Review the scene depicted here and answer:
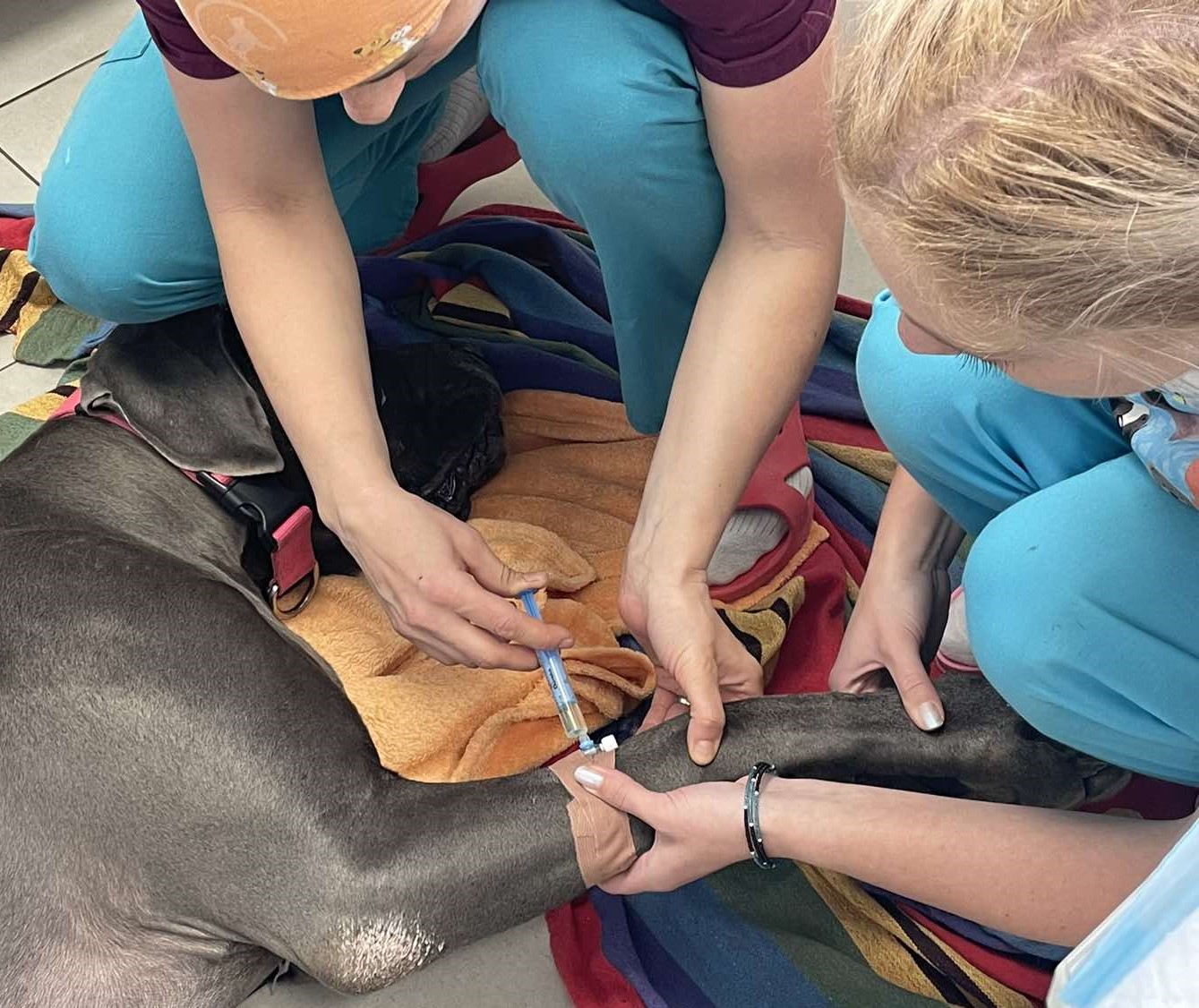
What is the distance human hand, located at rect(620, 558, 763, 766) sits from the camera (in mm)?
1396

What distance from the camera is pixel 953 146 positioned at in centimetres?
87

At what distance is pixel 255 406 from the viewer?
5.76 ft

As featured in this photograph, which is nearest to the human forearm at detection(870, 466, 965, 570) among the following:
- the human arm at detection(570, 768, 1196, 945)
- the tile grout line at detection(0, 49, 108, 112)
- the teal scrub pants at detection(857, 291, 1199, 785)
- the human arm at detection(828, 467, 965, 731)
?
the human arm at detection(828, 467, 965, 731)

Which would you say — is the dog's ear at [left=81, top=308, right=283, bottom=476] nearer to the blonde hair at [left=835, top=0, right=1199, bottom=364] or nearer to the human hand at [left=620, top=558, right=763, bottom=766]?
the human hand at [left=620, top=558, right=763, bottom=766]

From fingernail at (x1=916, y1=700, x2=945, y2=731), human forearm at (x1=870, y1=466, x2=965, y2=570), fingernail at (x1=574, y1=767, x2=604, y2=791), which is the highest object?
human forearm at (x1=870, y1=466, x2=965, y2=570)

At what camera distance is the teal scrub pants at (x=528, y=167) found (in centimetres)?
147

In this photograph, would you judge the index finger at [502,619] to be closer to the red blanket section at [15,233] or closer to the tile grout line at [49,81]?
the red blanket section at [15,233]

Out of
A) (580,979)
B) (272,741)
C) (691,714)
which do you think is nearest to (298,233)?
(272,741)

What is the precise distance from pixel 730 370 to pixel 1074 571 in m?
0.41

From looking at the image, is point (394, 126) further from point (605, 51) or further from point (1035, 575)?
point (1035, 575)

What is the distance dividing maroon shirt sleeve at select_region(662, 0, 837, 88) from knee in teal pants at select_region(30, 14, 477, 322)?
45 centimetres

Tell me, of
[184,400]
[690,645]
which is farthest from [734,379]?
[184,400]

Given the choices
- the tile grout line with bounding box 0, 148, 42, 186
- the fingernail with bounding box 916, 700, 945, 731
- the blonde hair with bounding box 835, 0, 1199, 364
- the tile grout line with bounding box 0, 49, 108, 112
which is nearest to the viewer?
the blonde hair with bounding box 835, 0, 1199, 364

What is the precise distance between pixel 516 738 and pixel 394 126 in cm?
87
